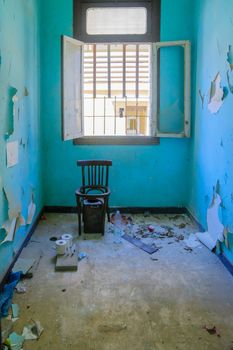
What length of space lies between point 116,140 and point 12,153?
1679 millimetres

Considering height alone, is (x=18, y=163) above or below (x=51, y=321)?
above

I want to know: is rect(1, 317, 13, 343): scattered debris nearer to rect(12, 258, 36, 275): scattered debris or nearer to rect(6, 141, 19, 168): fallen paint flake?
rect(12, 258, 36, 275): scattered debris

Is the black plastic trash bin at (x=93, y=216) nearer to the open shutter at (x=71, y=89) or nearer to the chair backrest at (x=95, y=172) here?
the chair backrest at (x=95, y=172)

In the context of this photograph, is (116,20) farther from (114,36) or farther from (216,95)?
(216,95)

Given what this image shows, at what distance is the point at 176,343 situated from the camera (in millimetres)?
1809

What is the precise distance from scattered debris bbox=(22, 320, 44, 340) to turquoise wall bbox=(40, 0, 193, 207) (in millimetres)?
2293

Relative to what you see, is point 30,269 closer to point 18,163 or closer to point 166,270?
point 18,163

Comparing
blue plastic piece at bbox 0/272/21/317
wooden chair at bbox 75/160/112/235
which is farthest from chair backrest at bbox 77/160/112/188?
blue plastic piece at bbox 0/272/21/317

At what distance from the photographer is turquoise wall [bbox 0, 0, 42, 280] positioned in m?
2.41

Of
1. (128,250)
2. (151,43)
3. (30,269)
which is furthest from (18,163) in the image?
(151,43)

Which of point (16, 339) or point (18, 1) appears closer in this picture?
point (16, 339)

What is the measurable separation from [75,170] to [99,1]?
2089 millimetres

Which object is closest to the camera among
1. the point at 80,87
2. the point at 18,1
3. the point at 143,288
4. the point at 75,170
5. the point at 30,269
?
the point at 143,288

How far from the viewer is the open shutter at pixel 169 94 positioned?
386 cm
